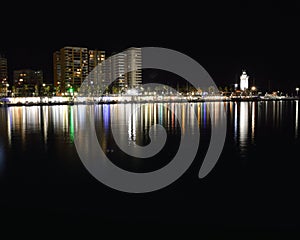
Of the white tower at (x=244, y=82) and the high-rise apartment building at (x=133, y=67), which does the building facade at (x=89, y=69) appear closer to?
the high-rise apartment building at (x=133, y=67)

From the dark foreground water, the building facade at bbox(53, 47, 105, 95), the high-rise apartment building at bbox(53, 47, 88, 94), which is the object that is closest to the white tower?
the building facade at bbox(53, 47, 105, 95)

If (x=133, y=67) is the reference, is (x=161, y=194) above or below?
below

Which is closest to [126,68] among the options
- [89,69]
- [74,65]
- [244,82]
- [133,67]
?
[133,67]

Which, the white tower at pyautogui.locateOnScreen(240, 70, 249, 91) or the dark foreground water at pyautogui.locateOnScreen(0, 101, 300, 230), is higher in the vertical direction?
the white tower at pyautogui.locateOnScreen(240, 70, 249, 91)

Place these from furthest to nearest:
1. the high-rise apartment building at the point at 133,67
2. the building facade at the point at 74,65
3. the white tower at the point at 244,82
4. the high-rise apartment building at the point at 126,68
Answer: the white tower at the point at 244,82, the high-rise apartment building at the point at 133,67, the high-rise apartment building at the point at 126,68, the building facade at the point at 74,65

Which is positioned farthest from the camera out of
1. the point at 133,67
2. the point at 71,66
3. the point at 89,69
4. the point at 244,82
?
the point at 244,82

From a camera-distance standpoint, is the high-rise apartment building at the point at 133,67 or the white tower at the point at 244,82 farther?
the white tower at the point at 244,82

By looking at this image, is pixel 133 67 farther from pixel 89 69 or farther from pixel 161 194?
pixel 161 194

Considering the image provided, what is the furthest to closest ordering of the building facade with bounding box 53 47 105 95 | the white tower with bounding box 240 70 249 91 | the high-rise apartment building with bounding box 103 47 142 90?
1. the white tower with bounding box 240 70 249 91
2. the high-rise apartment building with bounding box 103 47 142 90
3. the building facade with bounding box 53 47 105 95

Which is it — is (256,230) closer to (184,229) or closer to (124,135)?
(184,229)

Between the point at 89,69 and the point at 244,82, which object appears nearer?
the point at 89,69

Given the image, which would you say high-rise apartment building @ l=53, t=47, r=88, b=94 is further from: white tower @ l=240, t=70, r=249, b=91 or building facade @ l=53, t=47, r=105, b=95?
white tower @ l=240, t=70, r=249, b=91

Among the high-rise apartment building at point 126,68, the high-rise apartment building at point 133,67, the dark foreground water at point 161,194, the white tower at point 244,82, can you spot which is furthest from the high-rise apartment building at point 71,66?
the dark foreground water at point 161,194

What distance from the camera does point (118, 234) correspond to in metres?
4.79
